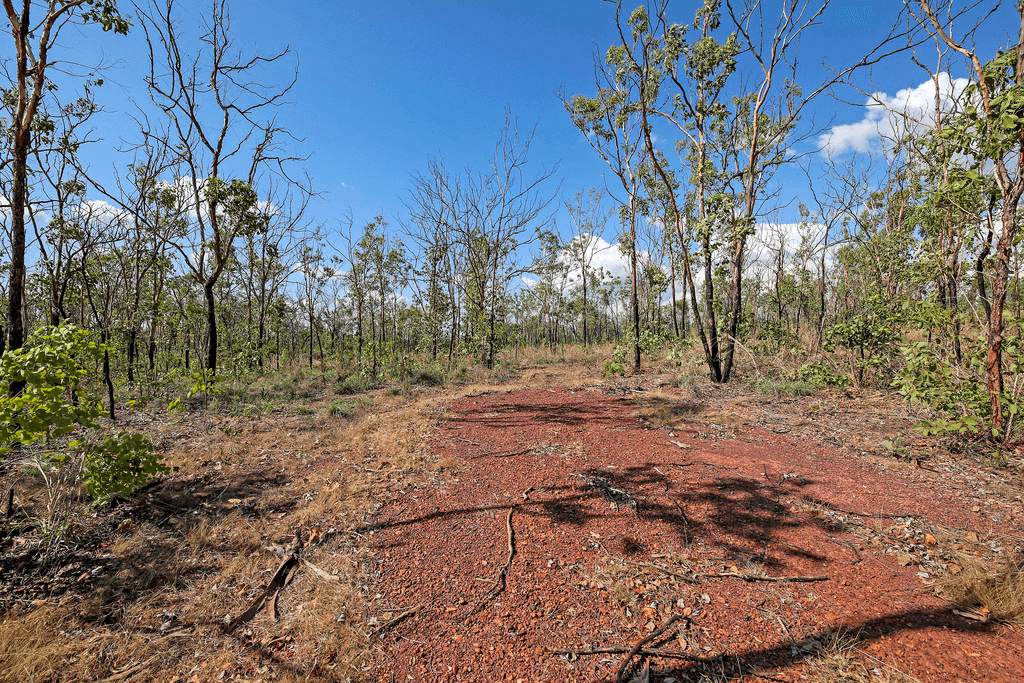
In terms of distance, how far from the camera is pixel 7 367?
2.71 m

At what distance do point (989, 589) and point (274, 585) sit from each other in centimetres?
495

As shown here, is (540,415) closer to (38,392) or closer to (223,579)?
(223,579)

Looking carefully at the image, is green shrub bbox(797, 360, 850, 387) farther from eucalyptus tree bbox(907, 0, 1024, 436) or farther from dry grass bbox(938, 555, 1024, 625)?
dry grass bbox(938, 555, 1024, 625)

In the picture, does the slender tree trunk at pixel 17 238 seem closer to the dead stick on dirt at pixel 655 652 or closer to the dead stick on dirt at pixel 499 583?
the dead stick on dirt at pixel 499 583

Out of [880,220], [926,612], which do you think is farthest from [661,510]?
[880,220]

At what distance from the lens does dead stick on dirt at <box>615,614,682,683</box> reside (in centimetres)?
228

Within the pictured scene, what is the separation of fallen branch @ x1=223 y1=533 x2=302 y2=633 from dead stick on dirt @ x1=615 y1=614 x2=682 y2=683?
236cm

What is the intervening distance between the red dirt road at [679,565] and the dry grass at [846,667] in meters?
0.03

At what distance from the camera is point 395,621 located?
2.75 m

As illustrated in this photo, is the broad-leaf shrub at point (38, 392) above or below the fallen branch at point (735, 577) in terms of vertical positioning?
above

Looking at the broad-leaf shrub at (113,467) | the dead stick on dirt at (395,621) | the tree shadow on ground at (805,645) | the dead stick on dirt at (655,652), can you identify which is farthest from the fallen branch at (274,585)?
the tree shadow on ground at (805,645)

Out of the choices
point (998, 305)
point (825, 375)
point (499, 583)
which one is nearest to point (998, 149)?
point (998, 305)

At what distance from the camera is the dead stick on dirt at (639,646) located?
2283 millimetres

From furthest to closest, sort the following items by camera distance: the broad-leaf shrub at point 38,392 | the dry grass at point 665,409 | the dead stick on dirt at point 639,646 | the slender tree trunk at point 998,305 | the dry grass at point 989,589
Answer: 1. the dry grass at point 665,409
2. the slender tree trunk at point 998,305
3. the broad-leaf shrub at point 38,392
4. the dry grass at point 989,589
5. the dead stick on dirt at point 639,646
